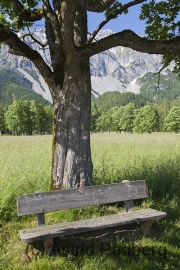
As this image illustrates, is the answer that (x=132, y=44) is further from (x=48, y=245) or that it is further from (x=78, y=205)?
(x=48, y=245)

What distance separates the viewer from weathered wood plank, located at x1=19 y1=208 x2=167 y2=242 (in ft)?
13.6

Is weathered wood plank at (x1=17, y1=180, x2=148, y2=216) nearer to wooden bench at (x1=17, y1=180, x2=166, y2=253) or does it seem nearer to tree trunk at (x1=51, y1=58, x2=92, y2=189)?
wooden bench at (x1=17, y1=180, x2=166, y2=253)

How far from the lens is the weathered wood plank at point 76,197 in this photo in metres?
4.57

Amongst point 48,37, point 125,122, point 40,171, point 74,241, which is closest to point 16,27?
point 48,37

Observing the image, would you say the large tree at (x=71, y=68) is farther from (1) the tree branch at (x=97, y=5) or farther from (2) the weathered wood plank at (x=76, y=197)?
(2) the weathered wood plank at (x=76, y=197)

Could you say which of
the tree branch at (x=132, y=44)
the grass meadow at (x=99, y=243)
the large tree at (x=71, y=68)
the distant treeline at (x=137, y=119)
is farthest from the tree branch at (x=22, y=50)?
the distant treeline at (x=137, y=119)

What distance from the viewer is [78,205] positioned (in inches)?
194

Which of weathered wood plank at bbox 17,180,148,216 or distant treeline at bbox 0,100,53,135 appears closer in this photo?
weathered wood plank at bbox 17,180,148,216

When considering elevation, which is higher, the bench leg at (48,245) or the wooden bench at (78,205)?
the wooden bench at (78,205)

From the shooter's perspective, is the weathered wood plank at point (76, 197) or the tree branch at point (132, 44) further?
the tree branch at point (132, 44)

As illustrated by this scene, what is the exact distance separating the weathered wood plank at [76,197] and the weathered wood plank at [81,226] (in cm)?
29

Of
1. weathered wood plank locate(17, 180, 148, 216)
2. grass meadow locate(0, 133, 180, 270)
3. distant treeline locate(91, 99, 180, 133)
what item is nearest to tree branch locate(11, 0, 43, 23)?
grass meadow locate(0, 133, 180, 270)

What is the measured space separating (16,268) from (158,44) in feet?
14.3

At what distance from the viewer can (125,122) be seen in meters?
86.8
